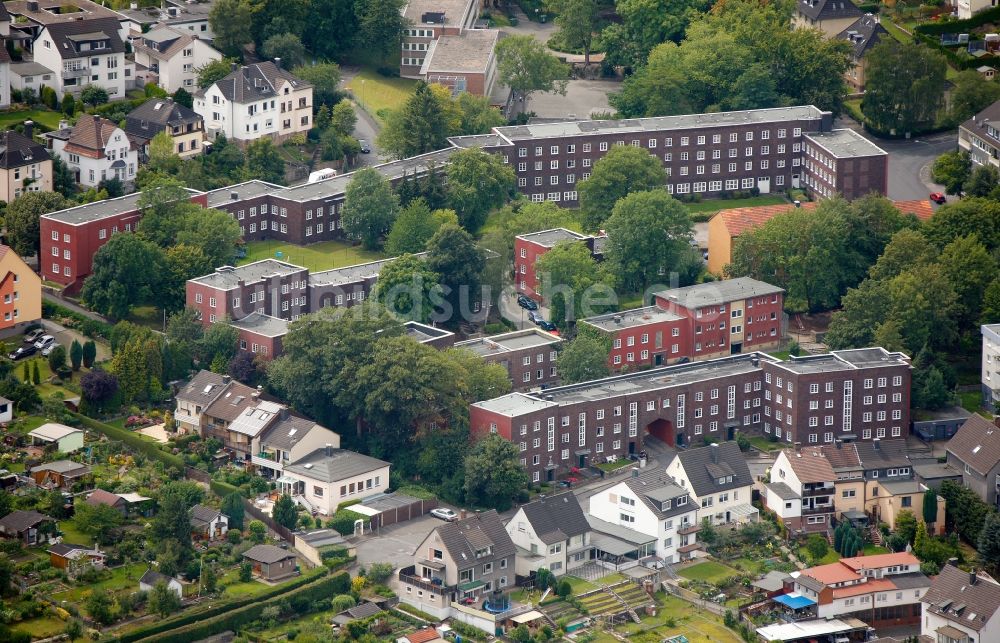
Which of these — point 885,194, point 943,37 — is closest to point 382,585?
point 885,194

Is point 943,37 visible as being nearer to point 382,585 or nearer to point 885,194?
point 885,194

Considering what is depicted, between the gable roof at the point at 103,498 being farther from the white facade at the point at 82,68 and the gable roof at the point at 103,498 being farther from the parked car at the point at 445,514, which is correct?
the white facade at the point at 82,68

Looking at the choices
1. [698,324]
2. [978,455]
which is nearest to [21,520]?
[698,324]

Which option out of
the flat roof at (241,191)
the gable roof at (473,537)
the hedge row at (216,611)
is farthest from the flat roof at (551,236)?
the hedge row at (216,611)

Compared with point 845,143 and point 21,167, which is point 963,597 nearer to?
point 845,143

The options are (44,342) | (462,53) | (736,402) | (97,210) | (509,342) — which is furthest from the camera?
(462,53)

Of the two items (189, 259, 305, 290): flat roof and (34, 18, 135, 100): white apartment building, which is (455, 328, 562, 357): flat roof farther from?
(34, 18, 135, 100): white apartment building
